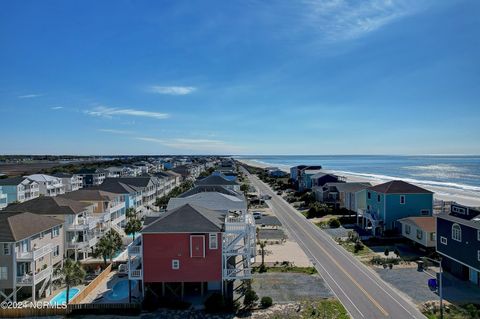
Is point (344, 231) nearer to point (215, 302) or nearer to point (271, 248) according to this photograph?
point (271, 248)

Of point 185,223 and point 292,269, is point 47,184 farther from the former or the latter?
point 292,269

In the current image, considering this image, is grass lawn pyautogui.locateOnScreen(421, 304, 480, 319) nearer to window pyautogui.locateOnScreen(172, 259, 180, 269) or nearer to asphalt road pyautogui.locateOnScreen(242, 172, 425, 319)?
asphalt road pyautogui.locateOnScreen(242, 172, 425, 319)

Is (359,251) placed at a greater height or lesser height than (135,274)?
lesser

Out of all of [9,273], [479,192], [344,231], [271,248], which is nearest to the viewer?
[9,273]

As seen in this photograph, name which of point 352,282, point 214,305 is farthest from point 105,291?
point 352,282

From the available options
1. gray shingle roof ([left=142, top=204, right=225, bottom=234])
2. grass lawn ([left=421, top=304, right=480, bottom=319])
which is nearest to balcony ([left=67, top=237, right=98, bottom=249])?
gray shingle roof ([left=142, top=204, right=225, bottom=234])

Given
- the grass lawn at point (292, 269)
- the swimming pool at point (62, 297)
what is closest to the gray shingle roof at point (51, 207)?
the swimming pool at point (62, 297)

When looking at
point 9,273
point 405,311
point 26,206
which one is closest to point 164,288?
point 9,273
